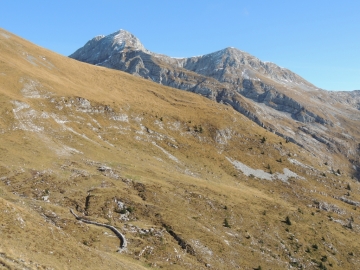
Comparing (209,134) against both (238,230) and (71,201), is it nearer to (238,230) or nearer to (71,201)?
(238,230)

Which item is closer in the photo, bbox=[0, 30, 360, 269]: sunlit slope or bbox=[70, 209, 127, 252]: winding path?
bbox=[0, 30, 360, 269]: sunlit slope

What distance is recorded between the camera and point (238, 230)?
55875mm

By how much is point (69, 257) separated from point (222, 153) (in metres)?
80.8

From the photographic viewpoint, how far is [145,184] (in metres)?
60.3

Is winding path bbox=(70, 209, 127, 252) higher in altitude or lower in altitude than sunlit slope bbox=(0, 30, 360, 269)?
lower

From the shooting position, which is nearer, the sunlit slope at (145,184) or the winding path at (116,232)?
the sunlit slope at (145,184)

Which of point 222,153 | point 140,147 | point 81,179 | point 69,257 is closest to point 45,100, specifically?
point 140,147

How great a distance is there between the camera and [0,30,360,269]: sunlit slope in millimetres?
38094

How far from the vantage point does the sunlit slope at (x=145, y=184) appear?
125 feet

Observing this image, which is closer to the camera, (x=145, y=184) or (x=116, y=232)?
(x=116, y=232)

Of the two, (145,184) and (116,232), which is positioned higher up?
(145,184)

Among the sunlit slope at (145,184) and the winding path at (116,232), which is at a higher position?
the sunlit slope at (145,184)

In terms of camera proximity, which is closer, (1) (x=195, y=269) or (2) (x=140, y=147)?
(1) (x=195, y=269)

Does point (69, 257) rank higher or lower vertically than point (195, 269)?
higher
